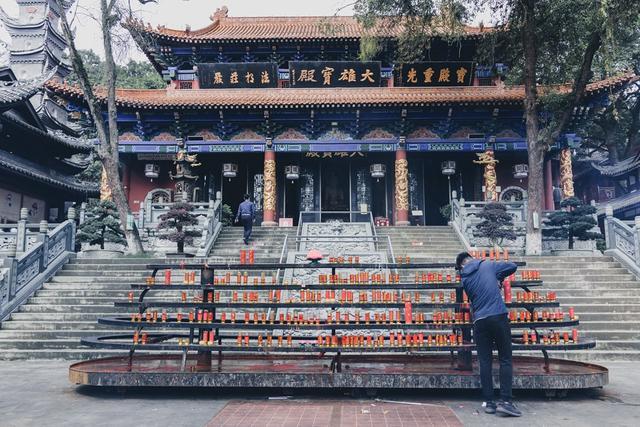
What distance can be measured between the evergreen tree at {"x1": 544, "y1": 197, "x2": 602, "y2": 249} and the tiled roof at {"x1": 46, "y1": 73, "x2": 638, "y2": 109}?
182 inches

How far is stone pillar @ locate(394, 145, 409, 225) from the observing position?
16828 millimetres

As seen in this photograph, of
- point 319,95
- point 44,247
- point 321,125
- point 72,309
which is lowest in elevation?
point 72,309

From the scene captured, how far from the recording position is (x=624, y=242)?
1103cm

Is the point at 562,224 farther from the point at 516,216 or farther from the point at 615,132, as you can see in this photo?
the point at 615,132

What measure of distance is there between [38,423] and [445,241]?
11331mm

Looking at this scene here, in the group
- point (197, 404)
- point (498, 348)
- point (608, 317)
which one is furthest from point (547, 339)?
point (608, 317)

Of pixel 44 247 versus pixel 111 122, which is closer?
pixel 44 247

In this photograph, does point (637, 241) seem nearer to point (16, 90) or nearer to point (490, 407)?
point (490, 407)

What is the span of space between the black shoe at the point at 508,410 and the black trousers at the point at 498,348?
0.24ft

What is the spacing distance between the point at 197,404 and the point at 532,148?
11.4 meters

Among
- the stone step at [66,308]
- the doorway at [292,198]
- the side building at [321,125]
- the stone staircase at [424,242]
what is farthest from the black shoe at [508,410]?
the doorway at [292,198]

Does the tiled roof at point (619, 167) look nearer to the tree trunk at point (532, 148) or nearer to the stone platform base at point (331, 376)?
the tree trunk at point (532, 148)

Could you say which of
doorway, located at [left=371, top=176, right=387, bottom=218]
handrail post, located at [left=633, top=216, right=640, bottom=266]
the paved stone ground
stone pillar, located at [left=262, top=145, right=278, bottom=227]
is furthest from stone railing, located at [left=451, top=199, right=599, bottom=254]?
the paved stone ground

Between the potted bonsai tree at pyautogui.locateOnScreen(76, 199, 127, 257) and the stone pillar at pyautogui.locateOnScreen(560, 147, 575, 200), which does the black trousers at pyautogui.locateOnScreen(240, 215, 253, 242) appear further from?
the stone pillar at pyautogui.locateOnScreen(560, 147, 575, 200)
